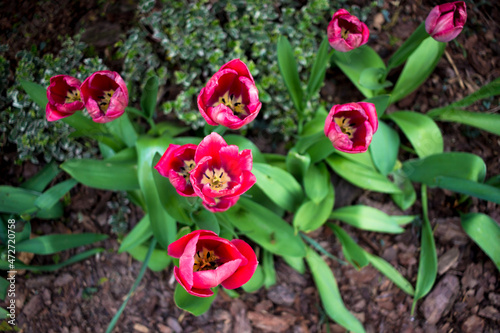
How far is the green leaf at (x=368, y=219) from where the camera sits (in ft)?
6.19

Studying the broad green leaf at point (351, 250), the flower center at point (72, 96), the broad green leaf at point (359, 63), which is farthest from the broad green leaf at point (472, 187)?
the flower center at point (72, 96)

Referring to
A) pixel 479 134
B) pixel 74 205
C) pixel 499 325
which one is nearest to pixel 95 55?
pixel 74 205

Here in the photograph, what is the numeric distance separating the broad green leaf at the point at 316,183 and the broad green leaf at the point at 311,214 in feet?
0.15

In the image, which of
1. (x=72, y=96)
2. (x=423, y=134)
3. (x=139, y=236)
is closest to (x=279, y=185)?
(x=139, y=236)

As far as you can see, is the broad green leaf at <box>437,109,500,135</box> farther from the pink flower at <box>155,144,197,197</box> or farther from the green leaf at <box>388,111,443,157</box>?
the pink flower at <box>155,144,197,197</box>

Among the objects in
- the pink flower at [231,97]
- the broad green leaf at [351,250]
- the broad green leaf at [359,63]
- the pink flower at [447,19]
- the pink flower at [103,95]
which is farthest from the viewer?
the broad green leaf at [359,63]

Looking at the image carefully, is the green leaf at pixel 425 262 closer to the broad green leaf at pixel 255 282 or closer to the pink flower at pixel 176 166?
the broad green leaf at pixel 255 282

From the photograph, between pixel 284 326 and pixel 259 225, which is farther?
pixel 284 326

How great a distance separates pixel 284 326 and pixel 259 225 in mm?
635

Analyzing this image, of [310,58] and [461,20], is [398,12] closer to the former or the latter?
[310,58]

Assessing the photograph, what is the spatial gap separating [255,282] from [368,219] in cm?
65

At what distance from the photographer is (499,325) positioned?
1920mm

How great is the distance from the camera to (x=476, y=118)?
6.19ft

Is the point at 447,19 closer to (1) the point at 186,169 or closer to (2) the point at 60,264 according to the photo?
(1) the point at 186,169
